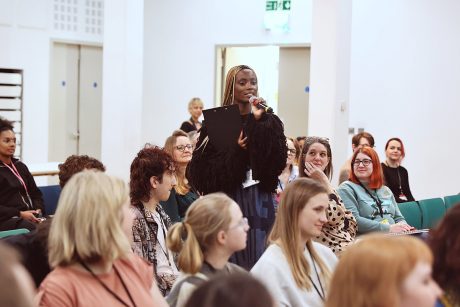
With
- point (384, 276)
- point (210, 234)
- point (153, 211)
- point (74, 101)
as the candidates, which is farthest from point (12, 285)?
point (74, 101)

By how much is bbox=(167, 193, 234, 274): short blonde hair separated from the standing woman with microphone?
96cm

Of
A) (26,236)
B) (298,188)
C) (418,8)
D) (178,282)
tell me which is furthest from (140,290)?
(418,8)

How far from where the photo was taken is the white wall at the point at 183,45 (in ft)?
39.2

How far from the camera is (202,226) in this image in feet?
10.2

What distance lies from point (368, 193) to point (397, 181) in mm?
2235

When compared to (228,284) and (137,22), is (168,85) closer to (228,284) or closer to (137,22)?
(137,22)

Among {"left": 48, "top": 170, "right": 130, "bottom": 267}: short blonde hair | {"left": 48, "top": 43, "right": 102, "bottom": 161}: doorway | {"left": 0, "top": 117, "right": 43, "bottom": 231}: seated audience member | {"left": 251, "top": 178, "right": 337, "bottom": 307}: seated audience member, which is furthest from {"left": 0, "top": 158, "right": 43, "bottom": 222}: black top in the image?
{"left": 48, "top": 43, "right": 102, "bottom": 161}: doorway

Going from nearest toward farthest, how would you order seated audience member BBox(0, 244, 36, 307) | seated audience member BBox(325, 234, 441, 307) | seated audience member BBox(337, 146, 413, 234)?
1. seated audience member BBox(0, 244, 36, 307)
2. seated audience member BBox(325, 234, 441, 307)
3. seated audience member BBox(337, 146, 413, 234)

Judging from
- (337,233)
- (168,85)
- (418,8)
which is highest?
(418,8)

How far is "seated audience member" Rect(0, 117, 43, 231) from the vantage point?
635 cm

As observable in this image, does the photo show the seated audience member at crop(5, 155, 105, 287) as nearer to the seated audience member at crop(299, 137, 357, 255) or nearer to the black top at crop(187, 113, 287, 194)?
the black top at crop(187, 113, 287, 194)

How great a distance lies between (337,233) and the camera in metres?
4.84

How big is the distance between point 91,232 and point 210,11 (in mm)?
9937

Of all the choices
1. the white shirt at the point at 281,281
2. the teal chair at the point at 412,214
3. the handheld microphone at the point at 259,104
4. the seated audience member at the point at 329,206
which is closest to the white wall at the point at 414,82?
the teal chair at the point at 412,214
